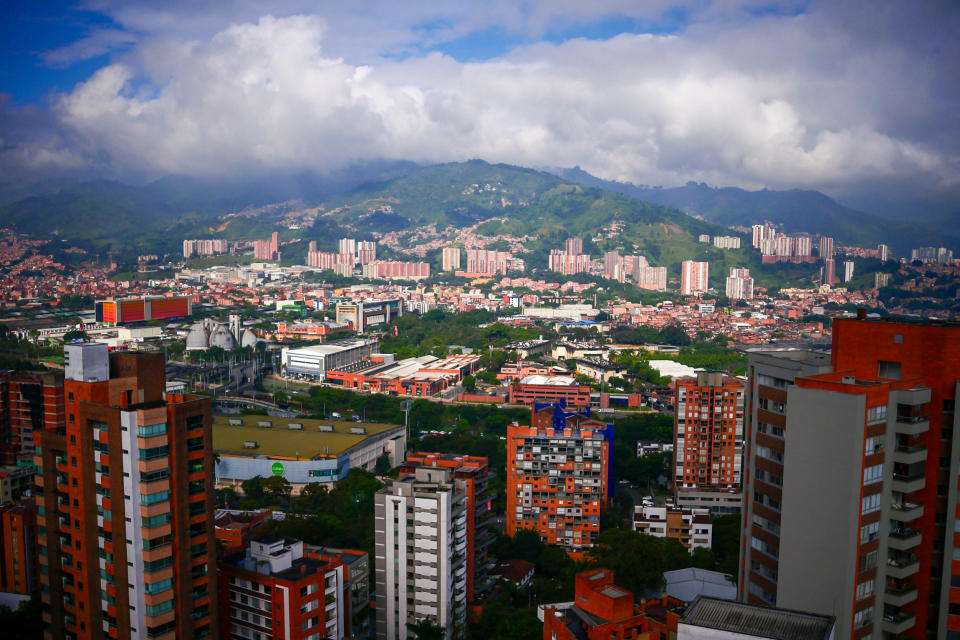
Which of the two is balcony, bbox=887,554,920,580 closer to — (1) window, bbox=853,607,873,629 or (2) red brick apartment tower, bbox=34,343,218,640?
(1) window, bbox=853,607,873,629

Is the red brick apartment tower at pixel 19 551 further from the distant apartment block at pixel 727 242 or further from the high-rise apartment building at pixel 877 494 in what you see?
the distant apartment block at pixel 727 242

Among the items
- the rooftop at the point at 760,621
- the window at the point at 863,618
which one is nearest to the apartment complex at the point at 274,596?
the rooftop at the point at 760,621

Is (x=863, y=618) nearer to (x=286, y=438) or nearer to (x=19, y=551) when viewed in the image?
(x=19, y=551)

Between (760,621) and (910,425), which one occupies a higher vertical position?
(910,425)

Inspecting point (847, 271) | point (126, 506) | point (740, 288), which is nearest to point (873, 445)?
point (126, 506)

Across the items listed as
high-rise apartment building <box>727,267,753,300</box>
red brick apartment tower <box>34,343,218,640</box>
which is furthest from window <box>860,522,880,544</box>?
high-rise apartment building <box>727,267,753,300</box>
